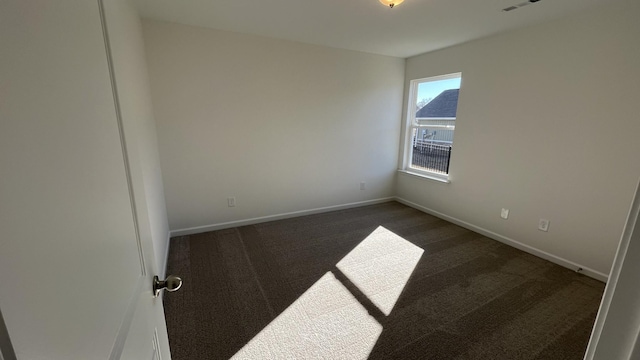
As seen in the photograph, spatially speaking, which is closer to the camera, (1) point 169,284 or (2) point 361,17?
(1) point 169,284

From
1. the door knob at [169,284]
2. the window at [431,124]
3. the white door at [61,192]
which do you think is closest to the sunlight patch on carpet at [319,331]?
the door knob at [169,284]

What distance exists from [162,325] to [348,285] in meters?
1.61

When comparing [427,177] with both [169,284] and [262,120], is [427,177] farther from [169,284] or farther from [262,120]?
[169,284]

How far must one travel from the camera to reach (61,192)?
1.28 ft

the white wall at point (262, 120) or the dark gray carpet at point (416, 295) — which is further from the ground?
the white wall at point (262, 120)

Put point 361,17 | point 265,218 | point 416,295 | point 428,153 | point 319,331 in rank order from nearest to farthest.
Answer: point 319,331 < point 416,295 < point 361,17 < point 265,218 < point 428,153

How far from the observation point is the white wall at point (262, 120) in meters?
2.91

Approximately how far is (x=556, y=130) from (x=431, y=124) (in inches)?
62.7

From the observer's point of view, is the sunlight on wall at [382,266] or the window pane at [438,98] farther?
the window pane at [438,98]

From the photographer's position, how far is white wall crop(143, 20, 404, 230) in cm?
291

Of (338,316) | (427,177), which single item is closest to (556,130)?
(427,177)

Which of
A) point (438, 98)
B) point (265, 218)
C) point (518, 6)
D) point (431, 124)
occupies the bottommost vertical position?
point (265, 218)

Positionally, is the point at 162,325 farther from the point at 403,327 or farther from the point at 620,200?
the point at 620,200

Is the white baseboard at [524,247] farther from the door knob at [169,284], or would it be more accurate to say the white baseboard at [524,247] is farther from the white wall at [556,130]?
the door knob at [169,284]
